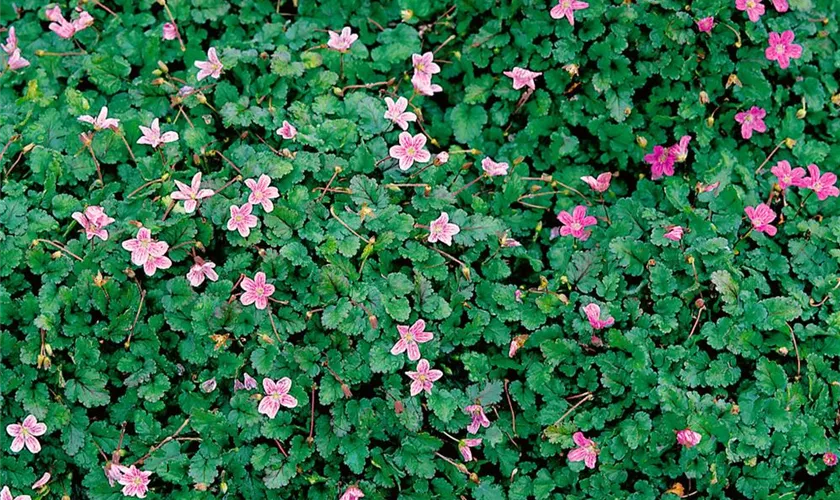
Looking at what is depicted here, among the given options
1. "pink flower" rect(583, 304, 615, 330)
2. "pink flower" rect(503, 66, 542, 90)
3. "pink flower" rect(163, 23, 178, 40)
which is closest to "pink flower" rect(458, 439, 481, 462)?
"pink flower" rect(583, 304, 615, 330)

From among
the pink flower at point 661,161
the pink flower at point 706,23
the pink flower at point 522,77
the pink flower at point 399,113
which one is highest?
the pink flower at point 706,23

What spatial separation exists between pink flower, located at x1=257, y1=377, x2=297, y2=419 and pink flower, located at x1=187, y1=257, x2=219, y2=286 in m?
0.37

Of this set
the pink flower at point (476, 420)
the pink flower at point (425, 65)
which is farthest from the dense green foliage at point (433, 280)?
the pink flower at point (425, 65)

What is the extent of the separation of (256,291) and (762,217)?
5.44ft

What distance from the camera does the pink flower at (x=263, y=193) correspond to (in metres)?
2.63

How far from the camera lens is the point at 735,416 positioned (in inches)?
99.8

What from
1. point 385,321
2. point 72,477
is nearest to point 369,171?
point 385,321

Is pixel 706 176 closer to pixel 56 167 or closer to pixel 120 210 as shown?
pixel 120 210

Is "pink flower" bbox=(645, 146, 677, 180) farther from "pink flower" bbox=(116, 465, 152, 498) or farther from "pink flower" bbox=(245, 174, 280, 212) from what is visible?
"pink flower" bbox=(116, 465, 152, 498)

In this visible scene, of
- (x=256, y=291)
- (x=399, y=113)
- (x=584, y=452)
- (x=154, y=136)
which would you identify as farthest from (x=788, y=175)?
(x=154, y=136)

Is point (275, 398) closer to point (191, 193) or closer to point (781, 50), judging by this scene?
point (191, 193)

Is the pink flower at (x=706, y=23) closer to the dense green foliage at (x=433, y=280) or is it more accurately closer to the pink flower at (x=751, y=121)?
the dense green foliage at (x=433, y=280)

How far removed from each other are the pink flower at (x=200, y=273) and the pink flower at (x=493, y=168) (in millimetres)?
986

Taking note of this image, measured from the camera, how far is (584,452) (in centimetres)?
252
